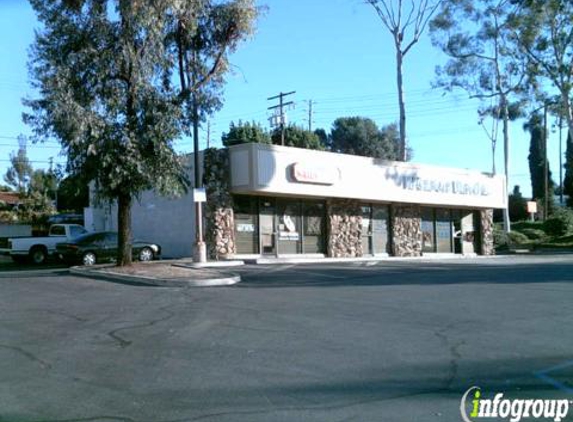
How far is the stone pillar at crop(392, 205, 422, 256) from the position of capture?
3247 cm

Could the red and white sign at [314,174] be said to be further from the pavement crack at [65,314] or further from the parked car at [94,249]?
the pavement crack at [65,314]

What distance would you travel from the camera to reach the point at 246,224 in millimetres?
26016

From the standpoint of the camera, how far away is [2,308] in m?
13.1

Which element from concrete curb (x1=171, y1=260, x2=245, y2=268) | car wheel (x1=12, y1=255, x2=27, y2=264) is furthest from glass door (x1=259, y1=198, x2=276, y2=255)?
car wheel (x1=12, y1=255, x2=27, y2=264)

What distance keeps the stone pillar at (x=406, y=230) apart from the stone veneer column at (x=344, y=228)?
2820 millimetres

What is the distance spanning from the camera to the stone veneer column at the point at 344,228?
95.2 feet

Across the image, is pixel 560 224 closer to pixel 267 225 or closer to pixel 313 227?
pixel 313 227

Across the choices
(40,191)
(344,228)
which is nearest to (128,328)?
(344,228)

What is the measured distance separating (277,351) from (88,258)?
60.5 ft

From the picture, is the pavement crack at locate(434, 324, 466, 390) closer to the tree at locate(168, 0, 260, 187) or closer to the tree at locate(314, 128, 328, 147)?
the tree at locate(168, 0, 260, 187)

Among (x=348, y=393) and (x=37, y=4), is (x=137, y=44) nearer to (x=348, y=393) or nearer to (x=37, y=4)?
(x=37, y=4)

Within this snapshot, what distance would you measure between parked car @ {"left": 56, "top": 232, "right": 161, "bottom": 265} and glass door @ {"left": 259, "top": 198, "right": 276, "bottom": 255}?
4.75 meters

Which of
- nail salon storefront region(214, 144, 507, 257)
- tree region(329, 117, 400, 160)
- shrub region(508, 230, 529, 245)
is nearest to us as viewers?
nail salon storefront region(214, 144, 507, 257)

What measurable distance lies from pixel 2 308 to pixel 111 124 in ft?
24.5
